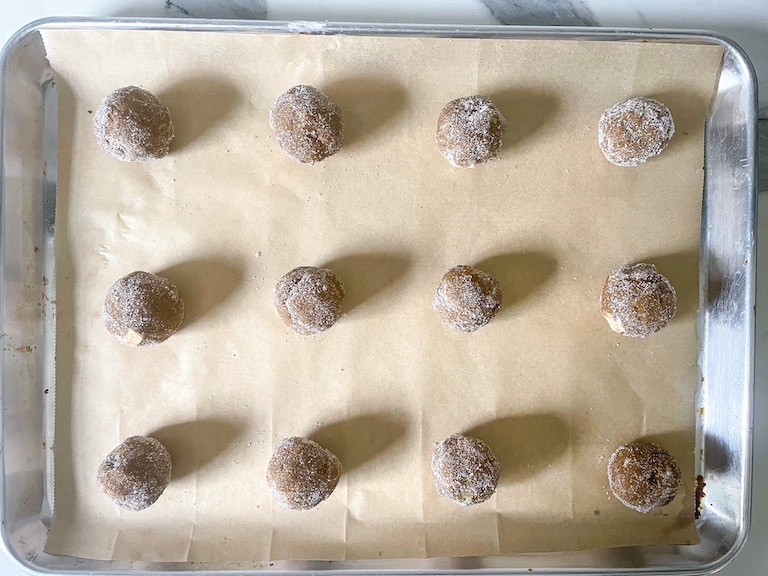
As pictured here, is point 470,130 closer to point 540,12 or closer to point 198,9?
point 540,12

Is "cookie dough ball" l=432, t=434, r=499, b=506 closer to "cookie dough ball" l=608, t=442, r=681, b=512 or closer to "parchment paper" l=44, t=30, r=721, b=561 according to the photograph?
"parchment paper" l=44, t=30, r=721, b=561

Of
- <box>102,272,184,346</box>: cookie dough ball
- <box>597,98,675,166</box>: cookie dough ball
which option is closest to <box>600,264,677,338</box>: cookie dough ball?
<box>597,98,675,166</box>: cookie dough ball

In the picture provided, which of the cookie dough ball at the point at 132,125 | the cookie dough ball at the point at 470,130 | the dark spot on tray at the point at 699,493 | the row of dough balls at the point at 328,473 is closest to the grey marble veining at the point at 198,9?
the cookie dough ball at the point at 132,125

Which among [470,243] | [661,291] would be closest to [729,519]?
[661,291]

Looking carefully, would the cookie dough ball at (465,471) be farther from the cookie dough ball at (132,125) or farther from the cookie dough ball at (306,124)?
the cookie dough ball at (132,125)

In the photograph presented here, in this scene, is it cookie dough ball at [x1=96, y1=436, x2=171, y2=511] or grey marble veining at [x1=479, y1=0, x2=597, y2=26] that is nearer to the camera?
cookie dough ball at [x1=96, y1=436, x2=171, y2=511]
